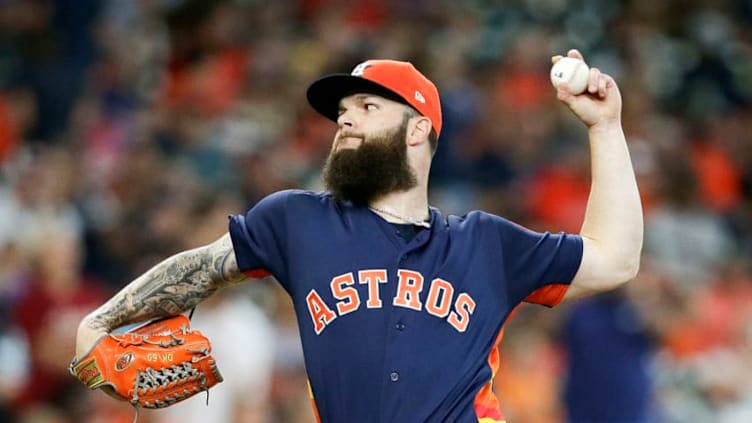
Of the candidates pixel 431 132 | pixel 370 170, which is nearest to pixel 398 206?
pixel 370 170

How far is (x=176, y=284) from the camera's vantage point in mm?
4941

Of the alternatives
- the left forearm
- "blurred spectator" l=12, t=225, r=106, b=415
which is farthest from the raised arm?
"blurred spectator" l=12, t=225, r=106, b=415

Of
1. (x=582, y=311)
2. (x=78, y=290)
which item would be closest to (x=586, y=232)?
(x=582, y=311)

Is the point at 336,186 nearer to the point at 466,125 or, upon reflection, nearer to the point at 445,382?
the point at 445,382

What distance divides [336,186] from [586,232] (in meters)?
0.87

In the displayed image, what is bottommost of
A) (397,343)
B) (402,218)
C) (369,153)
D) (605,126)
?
(397,343)

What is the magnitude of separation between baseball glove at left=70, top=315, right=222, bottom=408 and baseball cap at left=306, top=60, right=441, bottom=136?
0.93m

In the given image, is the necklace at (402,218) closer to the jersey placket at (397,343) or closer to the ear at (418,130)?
the jersey placket at (397,343)

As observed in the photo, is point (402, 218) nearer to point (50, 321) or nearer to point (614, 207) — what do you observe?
point (614, 207)

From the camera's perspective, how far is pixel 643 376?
8961 mm

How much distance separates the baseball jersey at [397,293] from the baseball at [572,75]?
507 mm

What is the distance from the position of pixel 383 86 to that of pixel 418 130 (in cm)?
22

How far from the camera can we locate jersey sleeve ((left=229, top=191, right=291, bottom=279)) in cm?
484

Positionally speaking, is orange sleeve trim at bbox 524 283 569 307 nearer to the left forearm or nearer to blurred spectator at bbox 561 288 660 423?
the left forearm
